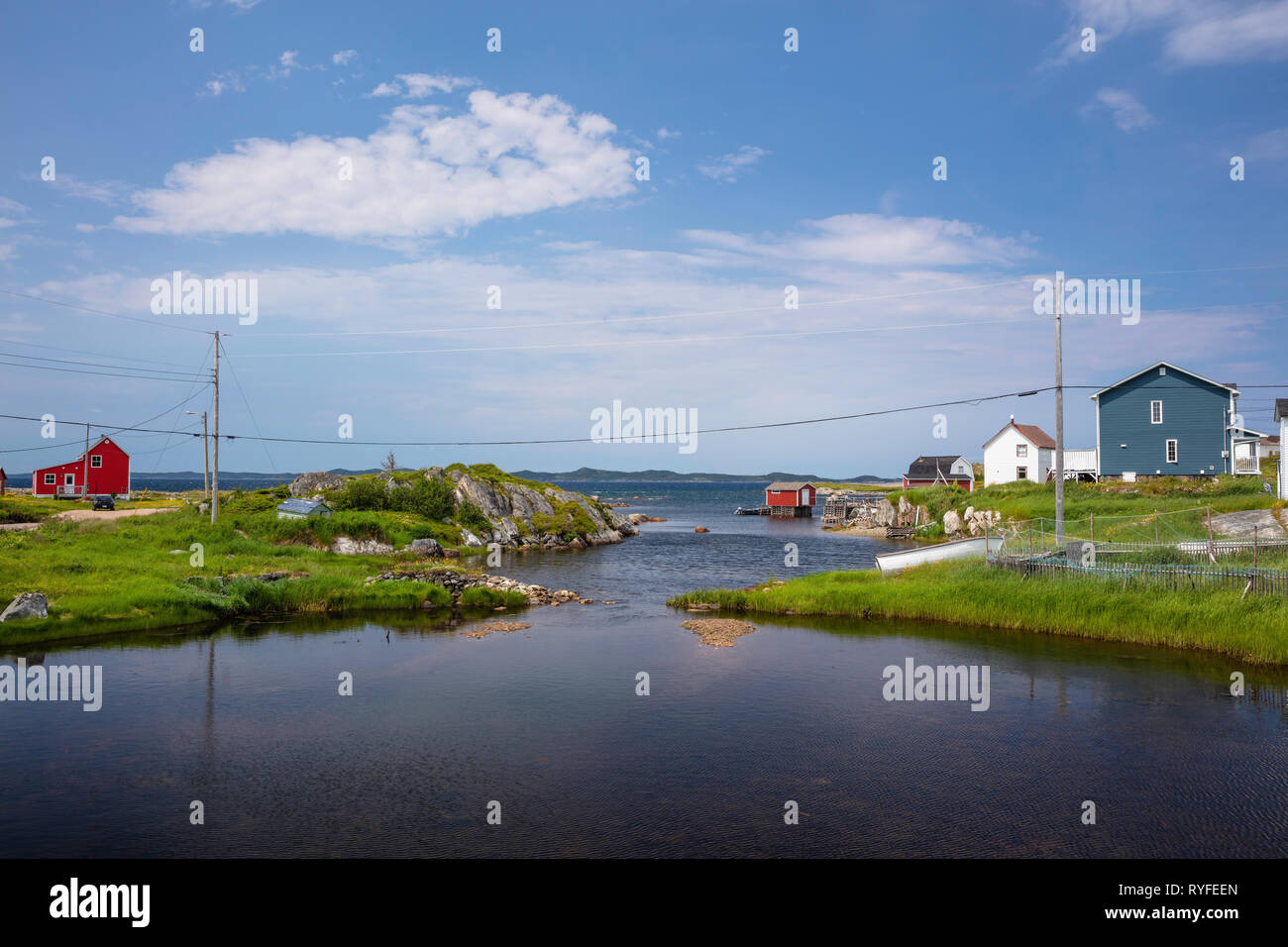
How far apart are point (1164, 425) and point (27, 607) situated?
6598 cm

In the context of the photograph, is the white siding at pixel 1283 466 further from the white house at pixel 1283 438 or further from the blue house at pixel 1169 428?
the blue house at pixel 1169 428

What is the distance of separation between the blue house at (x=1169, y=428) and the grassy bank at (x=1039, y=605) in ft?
102

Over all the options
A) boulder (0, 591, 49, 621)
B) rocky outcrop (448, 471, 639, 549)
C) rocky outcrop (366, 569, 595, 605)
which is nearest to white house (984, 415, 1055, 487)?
rocky outcrop (448, 471, 639, 549)

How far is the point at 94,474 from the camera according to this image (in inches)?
3189

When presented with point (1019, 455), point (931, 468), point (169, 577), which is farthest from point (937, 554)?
point (931, 468)

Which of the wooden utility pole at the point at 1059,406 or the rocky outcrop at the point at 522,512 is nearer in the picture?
the wooden utility pole at the point at 1059,406

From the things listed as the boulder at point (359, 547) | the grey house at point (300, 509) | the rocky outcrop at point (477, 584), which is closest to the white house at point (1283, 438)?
the rocky outcrop at point (477, 584)

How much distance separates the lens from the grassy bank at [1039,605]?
23031 millimetres

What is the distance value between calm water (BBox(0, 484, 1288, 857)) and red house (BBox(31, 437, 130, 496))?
221 feet

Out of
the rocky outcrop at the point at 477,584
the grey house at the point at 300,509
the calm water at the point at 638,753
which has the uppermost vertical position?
the grey house at the point at 300,509

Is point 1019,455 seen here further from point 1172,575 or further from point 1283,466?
point 1172,575

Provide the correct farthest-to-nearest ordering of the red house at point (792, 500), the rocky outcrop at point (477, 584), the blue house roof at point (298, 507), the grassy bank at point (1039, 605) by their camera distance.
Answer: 1. the red house at point (792, 500)
2. the blue house roof at point (298, 507)
3. the rocky outcrop at point (477, 584)
4. the grassy bank at point (1039, 605)

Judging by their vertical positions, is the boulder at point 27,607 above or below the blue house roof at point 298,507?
below
